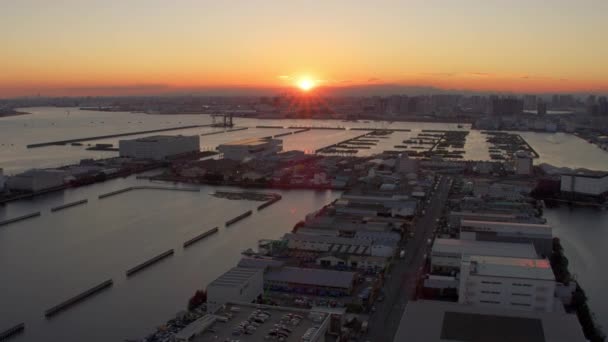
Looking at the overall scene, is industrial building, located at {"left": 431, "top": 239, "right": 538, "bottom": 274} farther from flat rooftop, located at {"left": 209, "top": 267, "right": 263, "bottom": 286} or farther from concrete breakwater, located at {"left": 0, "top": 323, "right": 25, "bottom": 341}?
concrete breakwater, located at {"left": 0, "top": 323, "right": 25, "bottom": 341}

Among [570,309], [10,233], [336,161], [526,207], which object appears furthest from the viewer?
[336,161]

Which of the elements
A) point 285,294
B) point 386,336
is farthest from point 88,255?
point 386,336

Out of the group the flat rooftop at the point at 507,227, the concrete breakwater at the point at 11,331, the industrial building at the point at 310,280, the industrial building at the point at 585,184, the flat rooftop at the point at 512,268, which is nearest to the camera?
the concrete breakwater at the point at 11,331

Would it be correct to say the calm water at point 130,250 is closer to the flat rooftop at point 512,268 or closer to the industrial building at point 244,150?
the flat rooftop at point 512,268

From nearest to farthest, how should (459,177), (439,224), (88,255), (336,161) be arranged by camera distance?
(88,255) → (439,224) → (459,177) → (336,161)

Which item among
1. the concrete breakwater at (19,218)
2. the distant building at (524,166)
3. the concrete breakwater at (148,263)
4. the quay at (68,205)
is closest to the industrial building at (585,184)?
the distant building at (524,166)

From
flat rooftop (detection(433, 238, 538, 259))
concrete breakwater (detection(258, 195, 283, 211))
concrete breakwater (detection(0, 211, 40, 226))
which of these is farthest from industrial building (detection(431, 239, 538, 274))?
concrete breakwater (detection(0, 211, 40, 226))

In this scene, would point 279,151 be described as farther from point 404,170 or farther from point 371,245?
point 371,245
